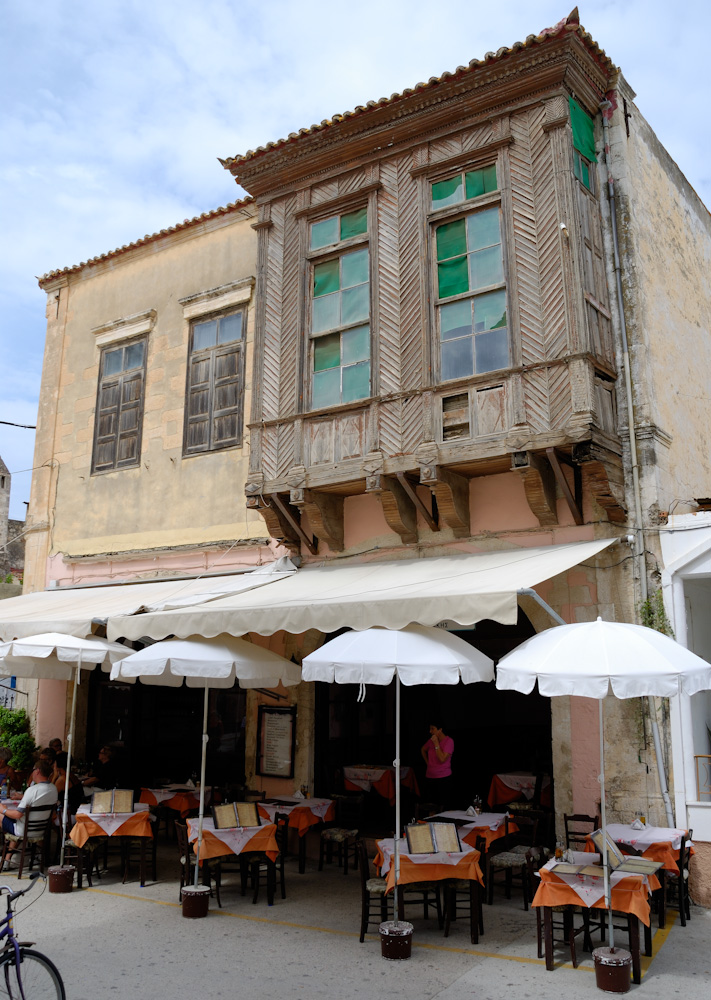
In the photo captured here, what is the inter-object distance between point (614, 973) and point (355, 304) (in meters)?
8.08

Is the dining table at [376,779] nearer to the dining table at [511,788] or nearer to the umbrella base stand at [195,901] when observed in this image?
the dining table at [511,788]

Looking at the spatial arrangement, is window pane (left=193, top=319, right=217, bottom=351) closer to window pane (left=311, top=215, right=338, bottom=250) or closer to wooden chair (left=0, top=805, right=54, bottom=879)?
window pane (left=311, top=215, right=338, bottom=250)


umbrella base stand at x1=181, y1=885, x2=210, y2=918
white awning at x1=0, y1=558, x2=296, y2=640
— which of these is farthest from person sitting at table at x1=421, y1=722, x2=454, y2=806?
umbrella base stand at x1=181, y1=885, x2=210, y2=918

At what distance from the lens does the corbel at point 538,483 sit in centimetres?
859

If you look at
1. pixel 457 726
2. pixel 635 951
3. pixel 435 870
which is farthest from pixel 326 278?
pixel 635 951

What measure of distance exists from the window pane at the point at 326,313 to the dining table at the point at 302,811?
20.0ft

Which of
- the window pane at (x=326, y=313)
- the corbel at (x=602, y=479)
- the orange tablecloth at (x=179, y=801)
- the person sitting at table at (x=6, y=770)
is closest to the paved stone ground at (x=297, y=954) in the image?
the orange tablecloth at (x=179, y=801)

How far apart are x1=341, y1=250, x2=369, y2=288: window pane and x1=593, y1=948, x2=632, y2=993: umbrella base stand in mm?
8177

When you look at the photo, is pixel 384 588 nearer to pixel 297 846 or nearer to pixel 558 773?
pixel 558 773

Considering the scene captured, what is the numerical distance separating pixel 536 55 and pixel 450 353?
3563 millimetres

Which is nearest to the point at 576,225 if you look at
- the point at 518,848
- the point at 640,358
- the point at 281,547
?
the point at 640,358

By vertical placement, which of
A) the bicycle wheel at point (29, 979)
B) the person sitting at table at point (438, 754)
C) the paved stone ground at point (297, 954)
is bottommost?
the paved stone ground at point (297, 954)

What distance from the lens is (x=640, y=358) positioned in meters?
9.13

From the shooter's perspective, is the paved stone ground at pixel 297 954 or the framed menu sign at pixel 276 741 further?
the framed menu sign at pixel 276 741
